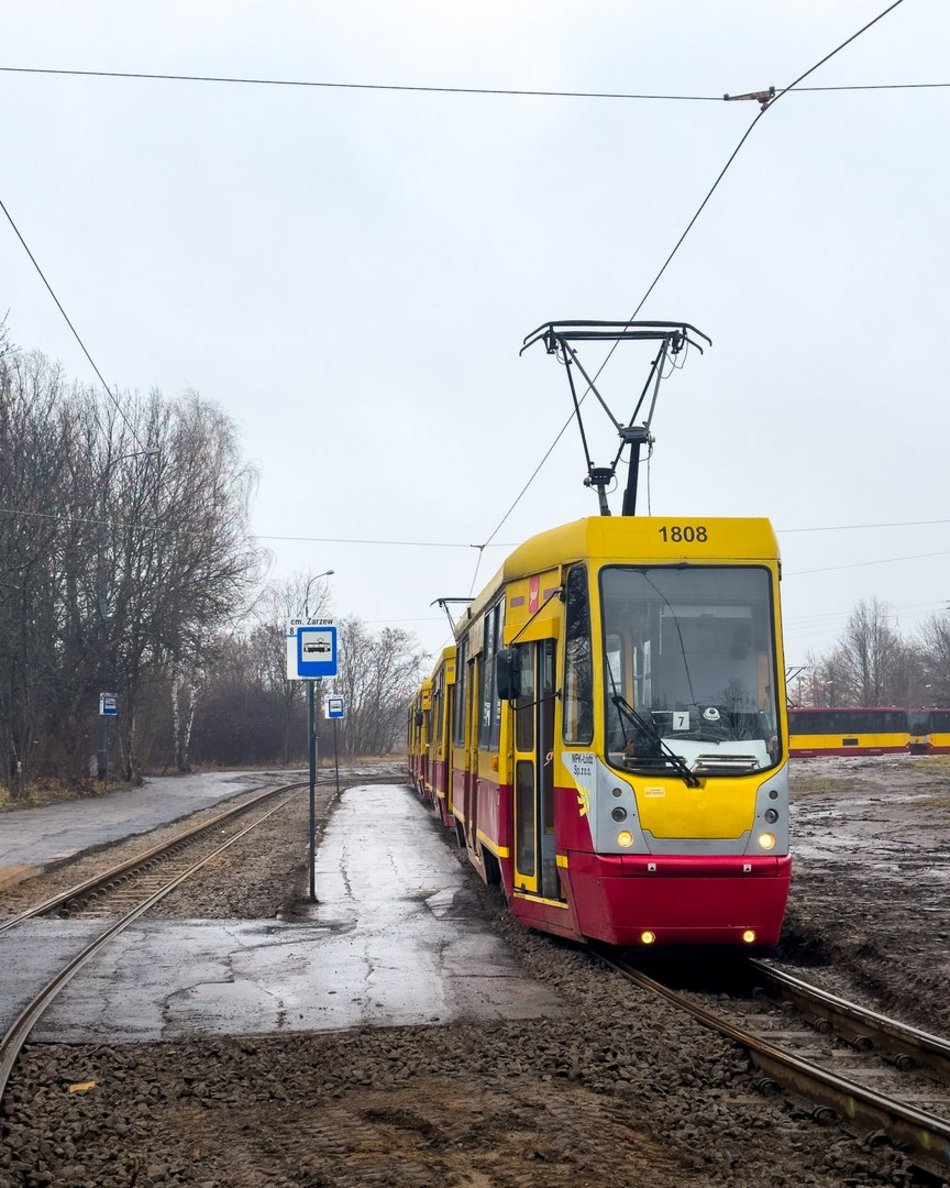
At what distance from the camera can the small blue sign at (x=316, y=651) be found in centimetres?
1440

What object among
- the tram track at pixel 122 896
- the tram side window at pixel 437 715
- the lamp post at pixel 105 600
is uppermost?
the lamp post at pixel 105 600

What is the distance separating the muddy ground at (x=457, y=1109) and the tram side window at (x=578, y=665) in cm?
173

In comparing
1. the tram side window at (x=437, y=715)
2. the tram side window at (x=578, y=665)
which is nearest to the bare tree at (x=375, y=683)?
the tram side window at (x=437, y=715)

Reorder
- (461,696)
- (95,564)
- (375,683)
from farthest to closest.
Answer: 1. (375,683)
2. (95,564)
3. (461,696)

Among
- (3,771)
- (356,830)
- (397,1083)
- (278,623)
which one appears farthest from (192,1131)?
(278,623)

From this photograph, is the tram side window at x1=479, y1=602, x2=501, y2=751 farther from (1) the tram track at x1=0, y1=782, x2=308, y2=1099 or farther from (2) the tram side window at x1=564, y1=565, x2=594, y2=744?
(1) the tram track at x1=0, y1=782, x2=308, y2=1099

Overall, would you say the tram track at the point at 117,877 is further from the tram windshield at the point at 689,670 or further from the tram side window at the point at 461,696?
the tram windshield at the point at 689,670

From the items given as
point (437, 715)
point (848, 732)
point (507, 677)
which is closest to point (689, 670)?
point (507, 677)

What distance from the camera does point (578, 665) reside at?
994 centimetres

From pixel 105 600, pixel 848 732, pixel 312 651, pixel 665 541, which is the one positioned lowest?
pixel 312 651

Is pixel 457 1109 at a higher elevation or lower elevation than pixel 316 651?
lower

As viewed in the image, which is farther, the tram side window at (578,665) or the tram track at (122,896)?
the tram side window at (578,665)

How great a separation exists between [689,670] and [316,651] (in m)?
5.84

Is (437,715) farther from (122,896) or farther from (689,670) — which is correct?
(689,670)
